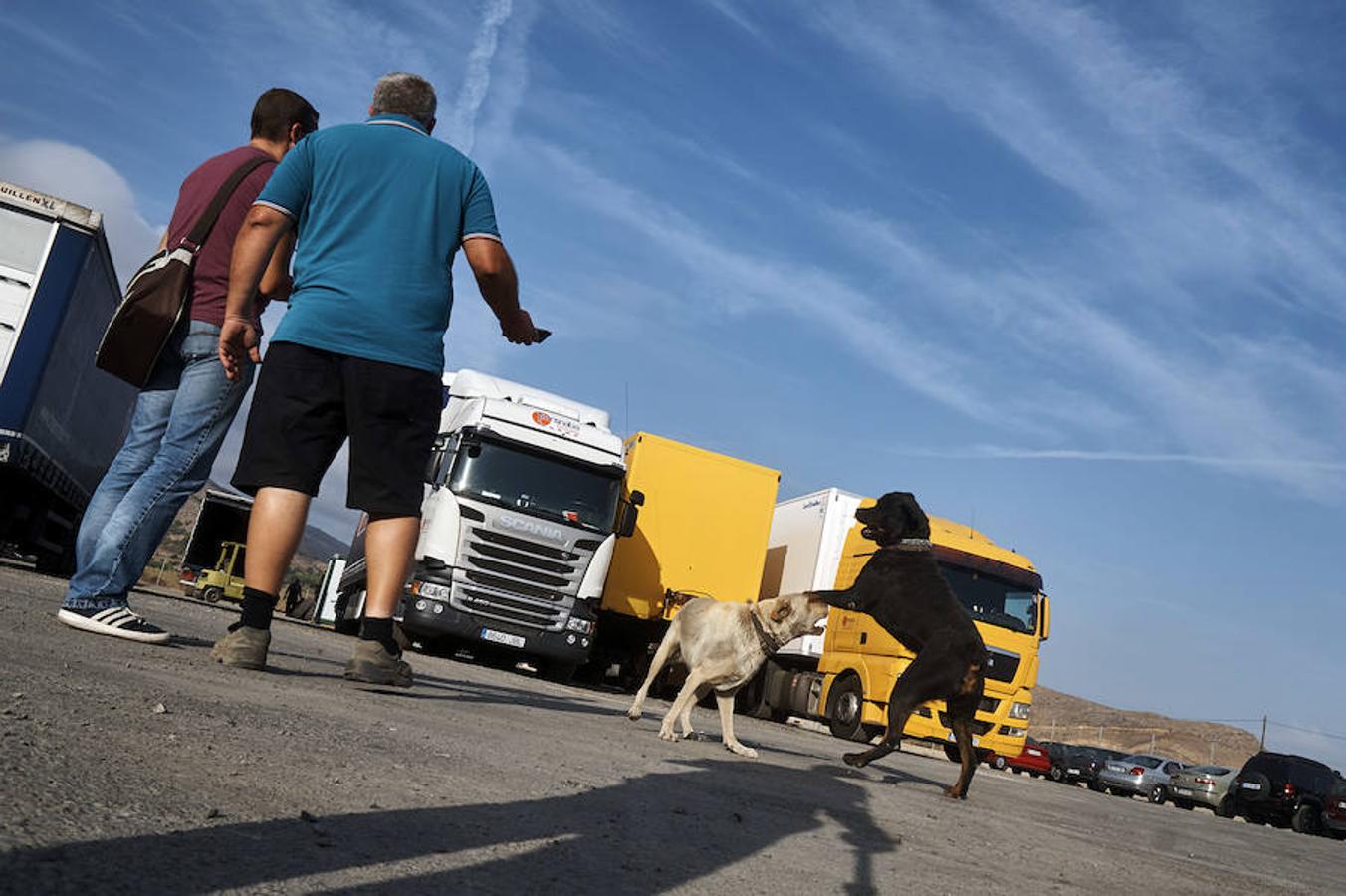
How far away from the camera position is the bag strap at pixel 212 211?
555 centimetres

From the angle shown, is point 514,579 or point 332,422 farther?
point 514,579

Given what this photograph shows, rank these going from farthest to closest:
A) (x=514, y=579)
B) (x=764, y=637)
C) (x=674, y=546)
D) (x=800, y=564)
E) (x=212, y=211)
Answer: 1. (x=800, y=564)
2. (x=674, y=546)
3. (x=514, y=579)
4. (x=764, y=637)
5. (x=212, y=211)

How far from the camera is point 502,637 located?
14711mm

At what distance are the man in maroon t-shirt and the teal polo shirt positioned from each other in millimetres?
454

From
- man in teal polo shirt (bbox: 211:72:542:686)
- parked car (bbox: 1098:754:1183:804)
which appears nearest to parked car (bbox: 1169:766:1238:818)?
parked car (bbox: 1098:754:1183:804)

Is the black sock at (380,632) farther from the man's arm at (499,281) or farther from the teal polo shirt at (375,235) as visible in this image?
the man's arm at (499,281)

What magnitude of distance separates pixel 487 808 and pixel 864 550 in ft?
50.0

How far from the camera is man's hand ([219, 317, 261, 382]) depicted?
4918 mm

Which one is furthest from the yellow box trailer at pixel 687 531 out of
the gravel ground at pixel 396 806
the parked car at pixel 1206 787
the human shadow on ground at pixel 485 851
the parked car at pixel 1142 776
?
the parked car at pixel 1142 776

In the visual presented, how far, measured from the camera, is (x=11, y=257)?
1269cm

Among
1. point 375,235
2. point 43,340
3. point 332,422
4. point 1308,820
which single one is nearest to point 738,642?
point 332,422

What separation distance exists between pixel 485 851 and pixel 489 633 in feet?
40.7

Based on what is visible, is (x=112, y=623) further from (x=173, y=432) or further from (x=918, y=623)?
(x=918, y=623)

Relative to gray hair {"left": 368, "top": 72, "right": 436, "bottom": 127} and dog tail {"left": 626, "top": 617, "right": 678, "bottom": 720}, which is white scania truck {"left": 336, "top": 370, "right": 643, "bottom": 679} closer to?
dog tail {"left": 626, "top": 617, "right": 678, "bottom": 720}
